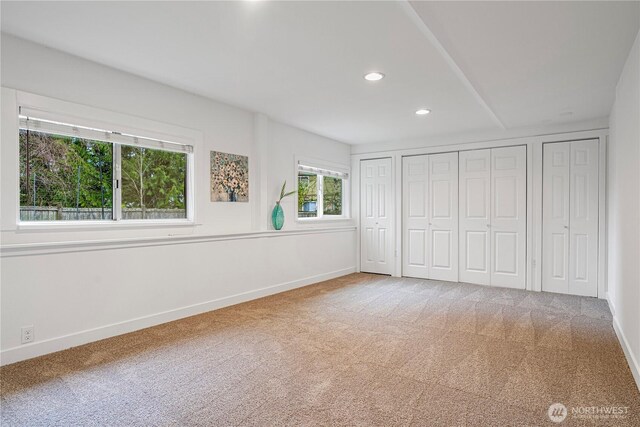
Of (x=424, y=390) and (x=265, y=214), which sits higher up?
(x=265, y=214)

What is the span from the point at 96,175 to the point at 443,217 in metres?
4.65

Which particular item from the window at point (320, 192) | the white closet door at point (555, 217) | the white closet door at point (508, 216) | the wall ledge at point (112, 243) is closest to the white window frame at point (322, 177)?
the window at point (320, 192)

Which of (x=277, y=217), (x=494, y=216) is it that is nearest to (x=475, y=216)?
(x=494, y=216)

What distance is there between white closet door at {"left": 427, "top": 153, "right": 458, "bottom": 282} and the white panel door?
67 centimetres

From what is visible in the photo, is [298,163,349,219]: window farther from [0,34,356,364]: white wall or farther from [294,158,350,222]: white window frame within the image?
[0,34,356,364]: white wall

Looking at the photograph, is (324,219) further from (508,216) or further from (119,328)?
(119,328)

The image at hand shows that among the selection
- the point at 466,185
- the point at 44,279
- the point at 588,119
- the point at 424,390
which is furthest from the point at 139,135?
the point at 588,119

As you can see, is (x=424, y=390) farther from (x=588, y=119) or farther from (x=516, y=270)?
(x=588, y=119)

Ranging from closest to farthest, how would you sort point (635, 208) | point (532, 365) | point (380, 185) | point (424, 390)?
point (424, 390), point (635, 208), point (532, 365), point (380, 185)

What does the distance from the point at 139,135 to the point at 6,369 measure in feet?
6.73

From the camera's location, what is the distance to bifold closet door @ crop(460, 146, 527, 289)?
522cm

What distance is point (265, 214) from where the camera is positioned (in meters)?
4.75

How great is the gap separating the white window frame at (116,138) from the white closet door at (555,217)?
14.8ft

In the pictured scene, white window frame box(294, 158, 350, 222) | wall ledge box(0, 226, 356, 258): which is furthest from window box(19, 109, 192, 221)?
white window frame box(294, 158, 350, 222)
